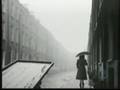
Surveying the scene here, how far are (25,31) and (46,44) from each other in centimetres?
1523

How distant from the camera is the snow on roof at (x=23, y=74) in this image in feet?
15.8

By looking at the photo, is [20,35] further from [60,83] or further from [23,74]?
[23,74]

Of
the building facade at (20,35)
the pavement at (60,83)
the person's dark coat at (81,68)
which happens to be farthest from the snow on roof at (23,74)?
the building facade at (20,35)

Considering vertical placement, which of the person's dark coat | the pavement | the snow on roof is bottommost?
the pavement

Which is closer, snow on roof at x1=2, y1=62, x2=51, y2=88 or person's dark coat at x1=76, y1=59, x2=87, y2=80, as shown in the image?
snow on roof at x1=2, y1=62, x2=51, y2=88

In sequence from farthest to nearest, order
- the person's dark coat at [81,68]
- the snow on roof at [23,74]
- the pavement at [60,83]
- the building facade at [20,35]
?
the building facade at [20,35], the pavement at [60,83], the person's dark coat at [81,68], the snow on roof at [23,74]

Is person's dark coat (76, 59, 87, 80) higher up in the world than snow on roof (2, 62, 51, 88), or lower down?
lower down

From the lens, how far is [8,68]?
18.0 ft

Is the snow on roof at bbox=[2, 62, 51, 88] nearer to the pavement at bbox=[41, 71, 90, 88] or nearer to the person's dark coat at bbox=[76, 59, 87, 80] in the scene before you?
the person's dark coat at bbox=[76, 59, 87, 80]

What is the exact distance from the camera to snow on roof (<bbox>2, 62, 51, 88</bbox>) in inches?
190

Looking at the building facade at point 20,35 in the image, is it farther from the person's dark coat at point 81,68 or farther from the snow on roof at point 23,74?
the snow on roof at point 23,74

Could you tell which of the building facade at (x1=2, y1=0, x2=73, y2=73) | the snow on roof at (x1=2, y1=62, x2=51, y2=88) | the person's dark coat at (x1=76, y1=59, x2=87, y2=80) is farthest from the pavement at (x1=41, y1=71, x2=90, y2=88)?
the snow on roof at (x1=2, y1=62, x2=51, y2=88)

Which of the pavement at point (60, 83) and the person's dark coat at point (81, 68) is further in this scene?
the pavement at point (60, 83)

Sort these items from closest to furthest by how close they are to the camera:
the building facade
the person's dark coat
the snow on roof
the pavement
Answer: the snow on roof, the person's dark coat, the pavement, the building facade
